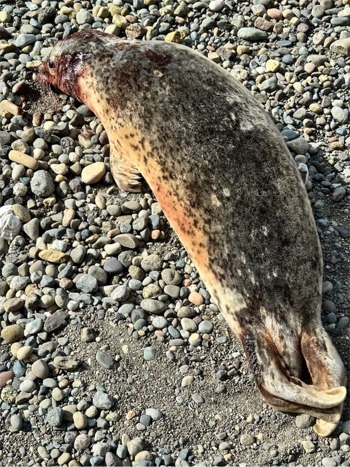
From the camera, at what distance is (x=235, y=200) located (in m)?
4.28

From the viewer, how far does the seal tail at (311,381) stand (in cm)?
383

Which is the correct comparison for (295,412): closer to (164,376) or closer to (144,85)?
(164,376)

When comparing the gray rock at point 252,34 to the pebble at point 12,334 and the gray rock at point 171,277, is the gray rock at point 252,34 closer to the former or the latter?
the gray rock at point 171,277

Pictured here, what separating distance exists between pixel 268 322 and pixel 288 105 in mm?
2208

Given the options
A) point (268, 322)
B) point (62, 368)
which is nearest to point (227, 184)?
point (268, 322)

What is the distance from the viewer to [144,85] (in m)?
4.91

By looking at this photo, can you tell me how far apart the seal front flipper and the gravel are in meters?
0.09

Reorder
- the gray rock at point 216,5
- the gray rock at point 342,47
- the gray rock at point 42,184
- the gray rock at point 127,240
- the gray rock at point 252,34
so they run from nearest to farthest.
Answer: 1. the gray rock at point 127,240
2. the gray rock at point 42,184
3. the gray rock at point 342,47
4. the gray rock at point 252,34
5. the gray rock at point 216,5

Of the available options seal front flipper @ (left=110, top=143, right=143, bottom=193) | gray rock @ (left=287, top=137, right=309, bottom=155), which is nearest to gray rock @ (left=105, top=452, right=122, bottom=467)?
seal front flipper @ (left=110, top=143, right=143, bottom=193)

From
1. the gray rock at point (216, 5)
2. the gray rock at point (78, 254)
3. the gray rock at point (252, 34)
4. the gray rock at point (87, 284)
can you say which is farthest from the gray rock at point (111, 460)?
the gray rock at point (216, 5)

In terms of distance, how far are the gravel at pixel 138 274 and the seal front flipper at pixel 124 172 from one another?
0.09m

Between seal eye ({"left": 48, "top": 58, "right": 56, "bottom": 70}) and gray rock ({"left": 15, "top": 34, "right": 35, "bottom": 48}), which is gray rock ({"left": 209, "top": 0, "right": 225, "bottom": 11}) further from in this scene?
gray rock ({"left": 15, "top": 34, "right": 35, "bottom": 48})

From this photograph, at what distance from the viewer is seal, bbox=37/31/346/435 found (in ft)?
13.1

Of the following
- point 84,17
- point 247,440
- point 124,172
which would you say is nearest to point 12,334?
point 124,172
